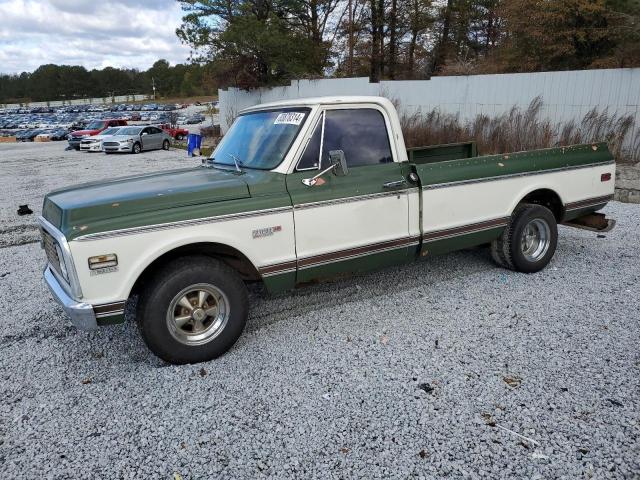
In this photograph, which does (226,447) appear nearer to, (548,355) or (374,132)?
(548,355)

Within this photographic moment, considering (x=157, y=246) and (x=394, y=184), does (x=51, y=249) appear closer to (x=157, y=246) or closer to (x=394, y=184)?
(x=157, y=246)

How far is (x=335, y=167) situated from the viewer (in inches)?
166

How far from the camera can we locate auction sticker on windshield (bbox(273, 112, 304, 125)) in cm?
434

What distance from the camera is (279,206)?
3.98 metres

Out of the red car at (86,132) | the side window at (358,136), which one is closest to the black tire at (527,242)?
the side window at (358,136)

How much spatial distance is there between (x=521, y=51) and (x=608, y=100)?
383 inches

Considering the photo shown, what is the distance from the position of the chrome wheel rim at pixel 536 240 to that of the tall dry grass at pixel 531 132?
22.0 feet

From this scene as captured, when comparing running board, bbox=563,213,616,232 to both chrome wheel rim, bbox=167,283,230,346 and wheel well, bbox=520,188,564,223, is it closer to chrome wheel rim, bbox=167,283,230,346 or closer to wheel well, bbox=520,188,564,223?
wheel well, bbox=520,188,564,223

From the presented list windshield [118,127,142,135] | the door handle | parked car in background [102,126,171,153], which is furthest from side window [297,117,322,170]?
windshield [118,127,142,135]

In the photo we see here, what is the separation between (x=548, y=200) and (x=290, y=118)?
3348 mm

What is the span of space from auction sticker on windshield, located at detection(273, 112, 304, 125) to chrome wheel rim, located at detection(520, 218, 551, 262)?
9.60 ft

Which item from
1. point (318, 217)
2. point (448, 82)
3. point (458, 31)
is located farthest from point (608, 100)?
point (458, 31)

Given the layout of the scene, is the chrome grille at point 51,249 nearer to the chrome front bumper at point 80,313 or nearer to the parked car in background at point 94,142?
the chrome front bumper at point 80,313

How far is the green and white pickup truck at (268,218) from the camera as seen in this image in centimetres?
350
